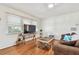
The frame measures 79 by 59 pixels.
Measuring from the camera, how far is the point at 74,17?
179cm

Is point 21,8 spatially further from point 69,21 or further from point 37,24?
point 69,21

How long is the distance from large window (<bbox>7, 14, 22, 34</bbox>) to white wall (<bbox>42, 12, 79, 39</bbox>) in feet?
2.20

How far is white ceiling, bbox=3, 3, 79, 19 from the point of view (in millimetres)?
1762

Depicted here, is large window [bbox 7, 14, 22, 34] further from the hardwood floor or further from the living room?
the hardwood floor

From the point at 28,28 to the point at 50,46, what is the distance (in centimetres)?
80

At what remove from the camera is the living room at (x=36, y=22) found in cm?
177

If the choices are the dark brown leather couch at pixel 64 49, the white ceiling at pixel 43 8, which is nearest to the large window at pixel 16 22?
the white ceiling at pixel 43 8

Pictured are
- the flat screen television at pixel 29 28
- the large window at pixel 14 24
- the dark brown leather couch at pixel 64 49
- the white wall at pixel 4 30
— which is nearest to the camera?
the dark brown leather couch at pixel 64 49

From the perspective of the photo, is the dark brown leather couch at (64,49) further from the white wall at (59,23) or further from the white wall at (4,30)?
the white wall at (4,30)

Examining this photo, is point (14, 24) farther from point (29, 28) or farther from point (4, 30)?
point (29, 28)

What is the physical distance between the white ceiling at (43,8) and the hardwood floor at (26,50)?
838mm

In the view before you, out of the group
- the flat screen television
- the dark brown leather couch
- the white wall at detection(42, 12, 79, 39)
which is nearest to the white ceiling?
the white wall at detection(42, 12, 79, 39)

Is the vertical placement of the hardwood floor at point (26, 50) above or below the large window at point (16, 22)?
below

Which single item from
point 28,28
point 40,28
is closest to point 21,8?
point 28,28
